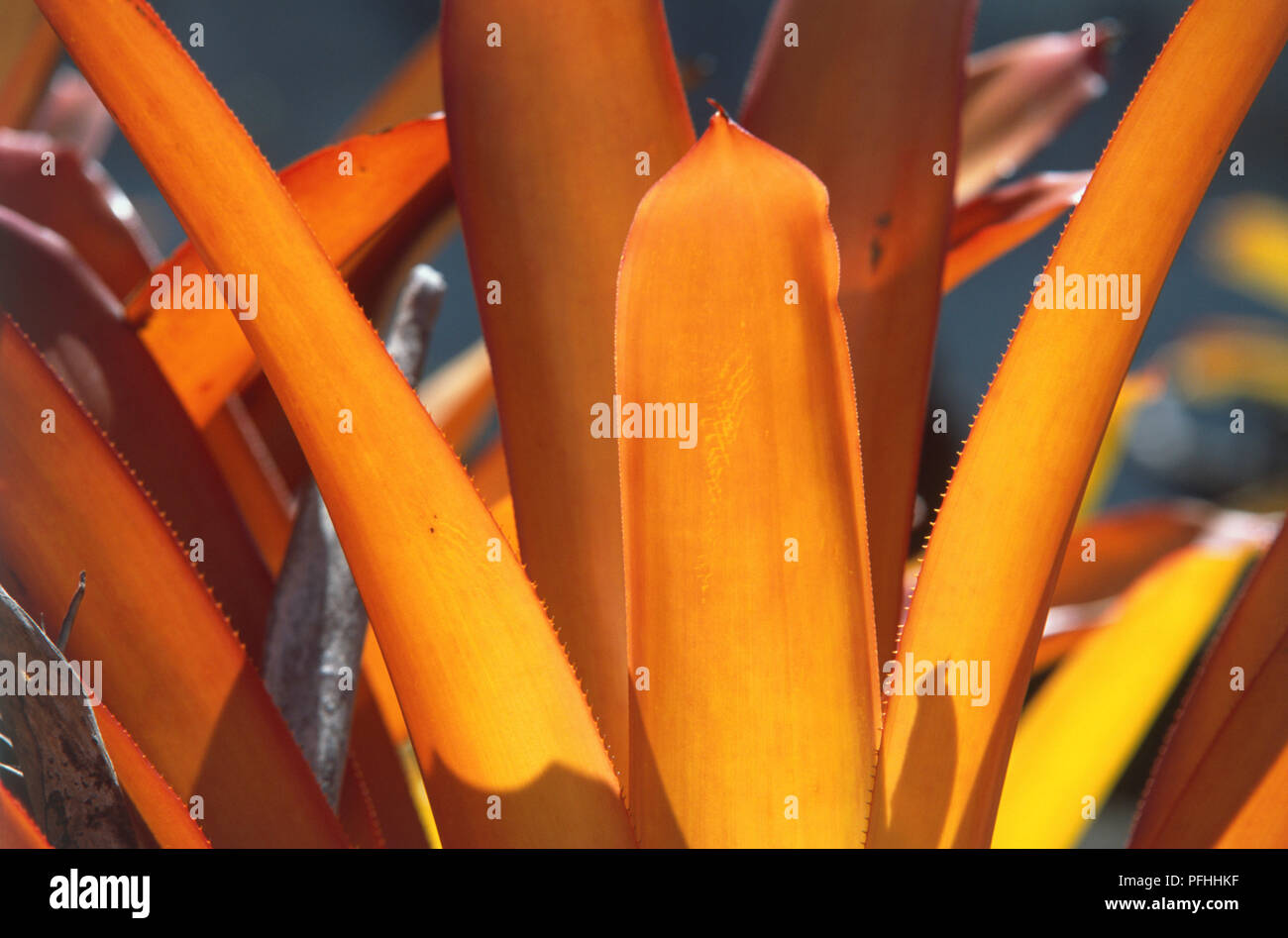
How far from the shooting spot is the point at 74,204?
0.42 metres

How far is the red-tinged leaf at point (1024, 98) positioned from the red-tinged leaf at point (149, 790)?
40 cm

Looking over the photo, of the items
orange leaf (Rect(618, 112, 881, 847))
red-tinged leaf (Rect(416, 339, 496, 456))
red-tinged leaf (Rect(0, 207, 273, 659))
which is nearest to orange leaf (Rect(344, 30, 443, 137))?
red-tinged leaf (Rect(416, 339, 496, 456))

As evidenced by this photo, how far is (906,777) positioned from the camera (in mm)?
268

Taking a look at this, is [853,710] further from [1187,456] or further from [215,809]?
[1187,456]

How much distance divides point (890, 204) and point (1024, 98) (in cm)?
18

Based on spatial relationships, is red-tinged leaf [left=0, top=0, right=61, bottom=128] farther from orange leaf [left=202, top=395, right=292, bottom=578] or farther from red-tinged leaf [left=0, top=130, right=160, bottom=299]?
orange leaf [left=202, top=395, right=292, bottom=578]

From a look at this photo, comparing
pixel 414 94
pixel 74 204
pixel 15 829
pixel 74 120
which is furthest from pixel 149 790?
pixel 74 120

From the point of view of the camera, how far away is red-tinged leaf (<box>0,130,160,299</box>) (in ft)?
1.32

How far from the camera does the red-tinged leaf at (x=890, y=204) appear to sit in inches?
13.8

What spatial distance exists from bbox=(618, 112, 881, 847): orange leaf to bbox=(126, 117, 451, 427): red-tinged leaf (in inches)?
6.1

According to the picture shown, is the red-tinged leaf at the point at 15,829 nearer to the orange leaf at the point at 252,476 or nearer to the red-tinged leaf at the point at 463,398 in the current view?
the orange leaf at the point at 252,476

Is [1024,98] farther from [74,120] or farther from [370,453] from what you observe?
[74,120]

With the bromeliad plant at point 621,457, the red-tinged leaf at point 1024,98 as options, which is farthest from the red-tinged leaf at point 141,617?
the red-tinged leaf at point 1024,98

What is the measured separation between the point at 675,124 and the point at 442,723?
0.68ft
